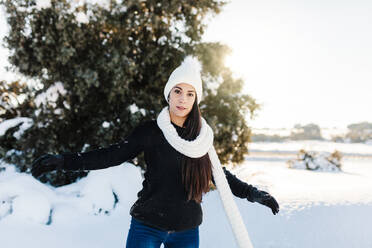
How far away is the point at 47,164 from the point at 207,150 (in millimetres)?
1031

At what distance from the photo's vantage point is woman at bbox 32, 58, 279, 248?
1.78 metres

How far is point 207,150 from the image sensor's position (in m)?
2.00

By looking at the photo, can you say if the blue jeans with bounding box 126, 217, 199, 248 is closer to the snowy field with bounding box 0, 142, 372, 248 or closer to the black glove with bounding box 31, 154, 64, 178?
the black glove with bounding box 31, 154, 64, 178

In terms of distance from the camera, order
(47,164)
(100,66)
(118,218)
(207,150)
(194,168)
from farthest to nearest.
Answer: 1. (100,66)
2. (118,218)
3. (207,150)
4. (194,168)
5. (47,164)

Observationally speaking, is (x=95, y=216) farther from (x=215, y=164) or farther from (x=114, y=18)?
(x=114, y=18)

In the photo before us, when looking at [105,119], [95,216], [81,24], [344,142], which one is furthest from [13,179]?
[344,142]

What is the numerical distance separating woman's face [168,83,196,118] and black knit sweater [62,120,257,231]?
0.19 meters

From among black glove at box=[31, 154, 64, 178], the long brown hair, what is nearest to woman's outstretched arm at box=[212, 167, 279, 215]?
the long brown hair

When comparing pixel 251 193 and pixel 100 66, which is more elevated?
pixel 100 66

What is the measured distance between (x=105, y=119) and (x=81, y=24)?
1.85 m

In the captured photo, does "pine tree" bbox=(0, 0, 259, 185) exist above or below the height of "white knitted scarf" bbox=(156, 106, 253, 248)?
above

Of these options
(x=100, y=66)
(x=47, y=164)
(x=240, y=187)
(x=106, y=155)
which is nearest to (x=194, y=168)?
(x=240, y=187)

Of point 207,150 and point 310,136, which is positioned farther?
point 310,136

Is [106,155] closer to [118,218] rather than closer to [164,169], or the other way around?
[164,169]
